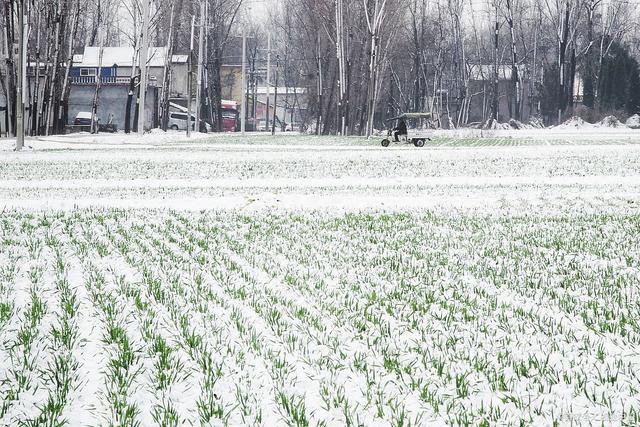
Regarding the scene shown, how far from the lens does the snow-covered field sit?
4.27 meters

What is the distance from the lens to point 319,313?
6113 millimetres

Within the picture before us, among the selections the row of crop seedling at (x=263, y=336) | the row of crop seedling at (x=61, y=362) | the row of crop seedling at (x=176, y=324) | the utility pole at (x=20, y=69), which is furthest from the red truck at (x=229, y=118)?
the row of crop seedling at (x=61, y=362)

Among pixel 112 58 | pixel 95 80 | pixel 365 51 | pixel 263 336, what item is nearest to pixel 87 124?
pixel 95 80

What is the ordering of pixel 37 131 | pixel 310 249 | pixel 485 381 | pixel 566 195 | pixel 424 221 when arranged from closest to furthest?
pixel 485 381 → pixel 310 249 → pixel 424 221 → pixel 566 195 → pixel 37 131

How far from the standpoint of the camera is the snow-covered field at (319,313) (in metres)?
4.27

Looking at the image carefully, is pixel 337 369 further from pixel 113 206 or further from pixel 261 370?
pixel 113 206

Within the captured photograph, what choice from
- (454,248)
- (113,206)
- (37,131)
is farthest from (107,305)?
(37,131)

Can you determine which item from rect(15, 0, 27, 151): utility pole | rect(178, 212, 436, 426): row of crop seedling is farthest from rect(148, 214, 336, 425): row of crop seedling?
rect(15, 0, 27, 151): utility pole

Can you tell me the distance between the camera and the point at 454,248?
30.0ft

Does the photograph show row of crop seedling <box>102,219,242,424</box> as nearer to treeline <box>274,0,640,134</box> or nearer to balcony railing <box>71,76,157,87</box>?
treeline <box>274,0,640,134</box>

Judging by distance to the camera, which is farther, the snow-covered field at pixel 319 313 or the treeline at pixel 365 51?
the treeline at pixel 365 51

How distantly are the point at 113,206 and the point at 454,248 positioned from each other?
21.1ft

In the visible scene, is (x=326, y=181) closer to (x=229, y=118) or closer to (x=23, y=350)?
(x=23, y=350)

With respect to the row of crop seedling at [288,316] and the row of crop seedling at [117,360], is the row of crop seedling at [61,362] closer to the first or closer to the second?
the row of crop seedling at [117,360]
